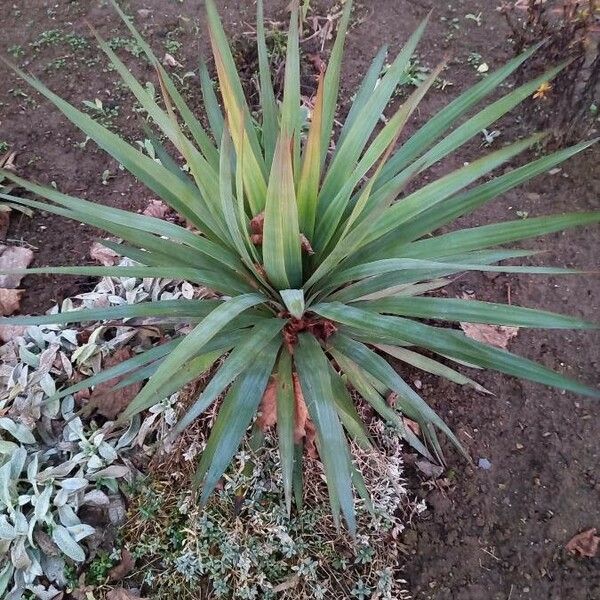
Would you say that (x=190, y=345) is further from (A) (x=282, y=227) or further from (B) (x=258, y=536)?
(B) (x=258, y=536)

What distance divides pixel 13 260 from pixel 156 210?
686 millimetres

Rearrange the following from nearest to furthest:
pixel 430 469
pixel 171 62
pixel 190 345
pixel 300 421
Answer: pixel 190 345, pixel 300 421, pixel 430 469, pixel 171 62

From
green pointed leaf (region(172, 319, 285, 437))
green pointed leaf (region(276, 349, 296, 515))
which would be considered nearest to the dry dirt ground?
green pointed leaf (region(276, 349, 296, 515))

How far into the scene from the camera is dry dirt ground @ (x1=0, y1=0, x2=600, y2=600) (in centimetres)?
199

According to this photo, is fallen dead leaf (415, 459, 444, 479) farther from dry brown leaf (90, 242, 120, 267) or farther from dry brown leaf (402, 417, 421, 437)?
dry brown leaf (90, 242, 120, 267)

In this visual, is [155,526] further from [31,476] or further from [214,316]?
[214,316]

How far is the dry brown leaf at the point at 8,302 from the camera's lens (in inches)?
98.7

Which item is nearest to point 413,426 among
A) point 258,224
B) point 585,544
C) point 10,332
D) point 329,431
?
point 585,544

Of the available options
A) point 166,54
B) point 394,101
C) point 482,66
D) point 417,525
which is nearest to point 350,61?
point 394,101

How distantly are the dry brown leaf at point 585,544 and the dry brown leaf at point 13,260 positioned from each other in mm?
2492

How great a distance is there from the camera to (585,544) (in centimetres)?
198

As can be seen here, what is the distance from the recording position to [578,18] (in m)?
2.48

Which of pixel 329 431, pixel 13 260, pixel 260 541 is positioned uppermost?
pixel 329 431

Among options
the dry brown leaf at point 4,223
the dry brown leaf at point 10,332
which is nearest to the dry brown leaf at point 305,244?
the dry brown leaf at point 10,332
